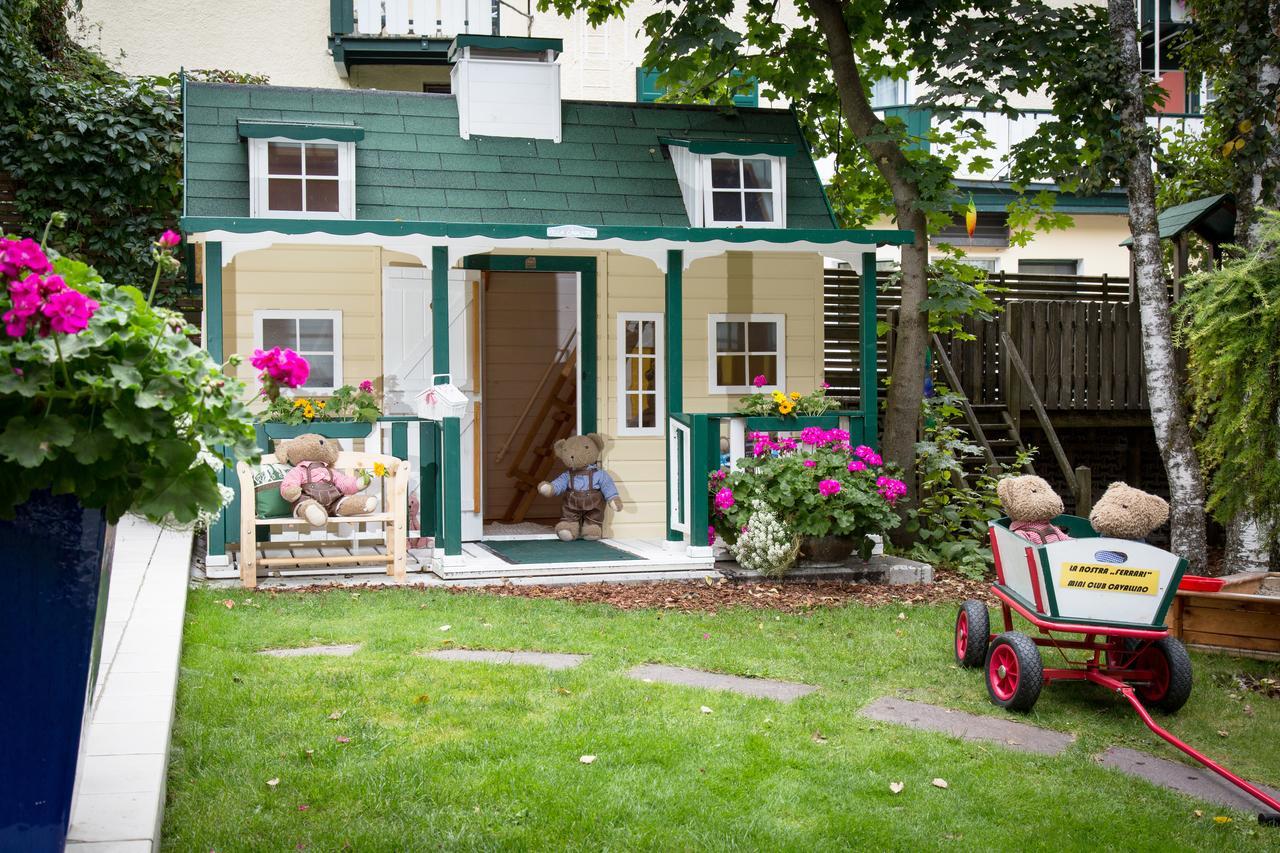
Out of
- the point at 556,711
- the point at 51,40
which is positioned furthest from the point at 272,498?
the point at 51,40

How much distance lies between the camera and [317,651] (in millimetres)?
6484

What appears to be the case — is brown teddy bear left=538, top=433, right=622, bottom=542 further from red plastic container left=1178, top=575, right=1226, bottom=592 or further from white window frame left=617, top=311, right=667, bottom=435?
red plastic container left=1178, top=575, right=1226, bottom=592

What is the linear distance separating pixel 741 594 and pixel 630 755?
4.23 meters

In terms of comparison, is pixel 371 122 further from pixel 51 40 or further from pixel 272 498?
pixel 51 40

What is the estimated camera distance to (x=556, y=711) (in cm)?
533

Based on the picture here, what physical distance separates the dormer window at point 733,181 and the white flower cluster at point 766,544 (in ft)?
9.12

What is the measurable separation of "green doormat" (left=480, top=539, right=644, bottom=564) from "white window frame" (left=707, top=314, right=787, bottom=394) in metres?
1.76

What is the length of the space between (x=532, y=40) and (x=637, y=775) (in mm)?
7928

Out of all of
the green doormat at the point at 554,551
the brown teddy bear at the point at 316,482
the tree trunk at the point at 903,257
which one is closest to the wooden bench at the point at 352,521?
the brown teddy bear at the point at 316,482

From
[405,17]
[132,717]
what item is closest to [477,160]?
[132,717]

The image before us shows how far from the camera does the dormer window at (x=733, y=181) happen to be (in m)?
10.8

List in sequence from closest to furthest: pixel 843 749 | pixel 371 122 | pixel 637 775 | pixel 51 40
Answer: pixel 637 775 → pixel 843 749 → pixel 371 122 → pixel 51 40

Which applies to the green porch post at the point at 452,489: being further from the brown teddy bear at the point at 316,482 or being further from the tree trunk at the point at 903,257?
the tree trunk at the point at 903,257

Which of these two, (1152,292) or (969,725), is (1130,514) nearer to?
(969,725)
